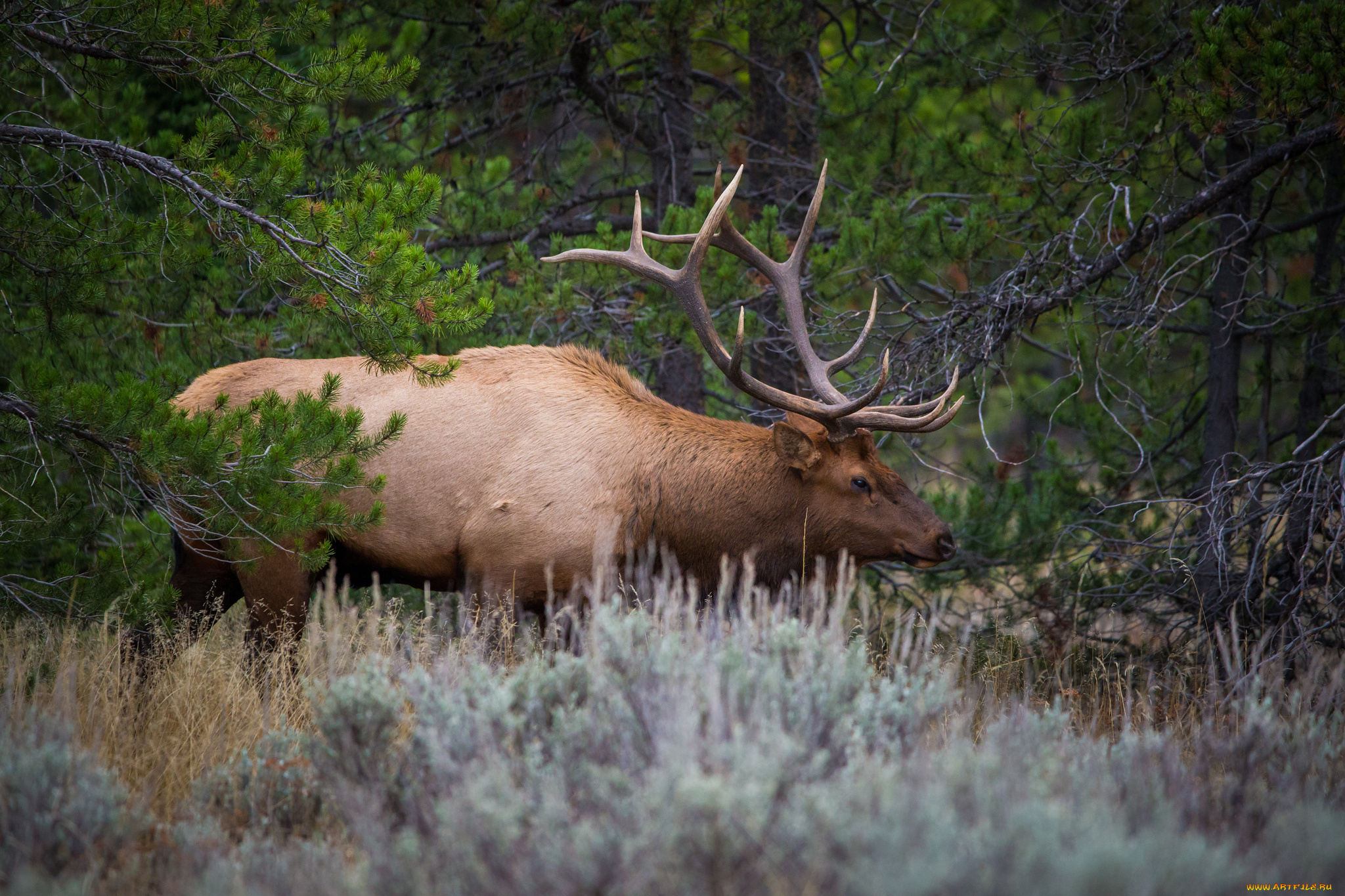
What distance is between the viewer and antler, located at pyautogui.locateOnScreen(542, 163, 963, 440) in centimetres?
555

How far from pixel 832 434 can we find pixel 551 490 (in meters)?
1.70

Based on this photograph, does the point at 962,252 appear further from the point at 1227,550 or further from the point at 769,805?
the point at 769,805

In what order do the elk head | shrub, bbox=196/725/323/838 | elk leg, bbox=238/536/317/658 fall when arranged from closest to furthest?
shrub, bbox=196/725/323/838 → elk leg, bbox=238/536/317/658 → the elk head

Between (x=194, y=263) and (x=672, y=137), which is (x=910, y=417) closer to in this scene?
(x=672, y=137)

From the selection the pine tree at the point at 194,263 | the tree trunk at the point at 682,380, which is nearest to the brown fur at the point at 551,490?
the pine tree at the point at 194,263

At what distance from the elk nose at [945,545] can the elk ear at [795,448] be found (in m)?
0.82

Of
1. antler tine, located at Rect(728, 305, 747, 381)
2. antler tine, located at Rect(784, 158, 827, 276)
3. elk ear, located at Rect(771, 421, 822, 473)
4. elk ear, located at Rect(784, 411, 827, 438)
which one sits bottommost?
elk ear, located at Rect(771, 421, 822, 473)

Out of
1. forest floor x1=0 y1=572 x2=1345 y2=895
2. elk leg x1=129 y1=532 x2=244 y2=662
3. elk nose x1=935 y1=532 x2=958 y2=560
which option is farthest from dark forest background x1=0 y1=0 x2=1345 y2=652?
forest floor x1=0 y1=572 x2=1345 y2=895

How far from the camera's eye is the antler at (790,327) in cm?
555

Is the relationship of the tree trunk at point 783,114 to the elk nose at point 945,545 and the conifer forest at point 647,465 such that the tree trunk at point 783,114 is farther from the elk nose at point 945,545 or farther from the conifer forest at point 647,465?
the elk nose at point 945,545

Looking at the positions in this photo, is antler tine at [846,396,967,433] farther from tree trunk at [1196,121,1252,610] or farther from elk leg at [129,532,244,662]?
elk leg at [129,532,244,662]

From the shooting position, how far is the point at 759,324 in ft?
24.3

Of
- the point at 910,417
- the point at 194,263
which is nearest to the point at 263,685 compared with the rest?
the point at 194,263

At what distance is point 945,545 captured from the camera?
559 cm
